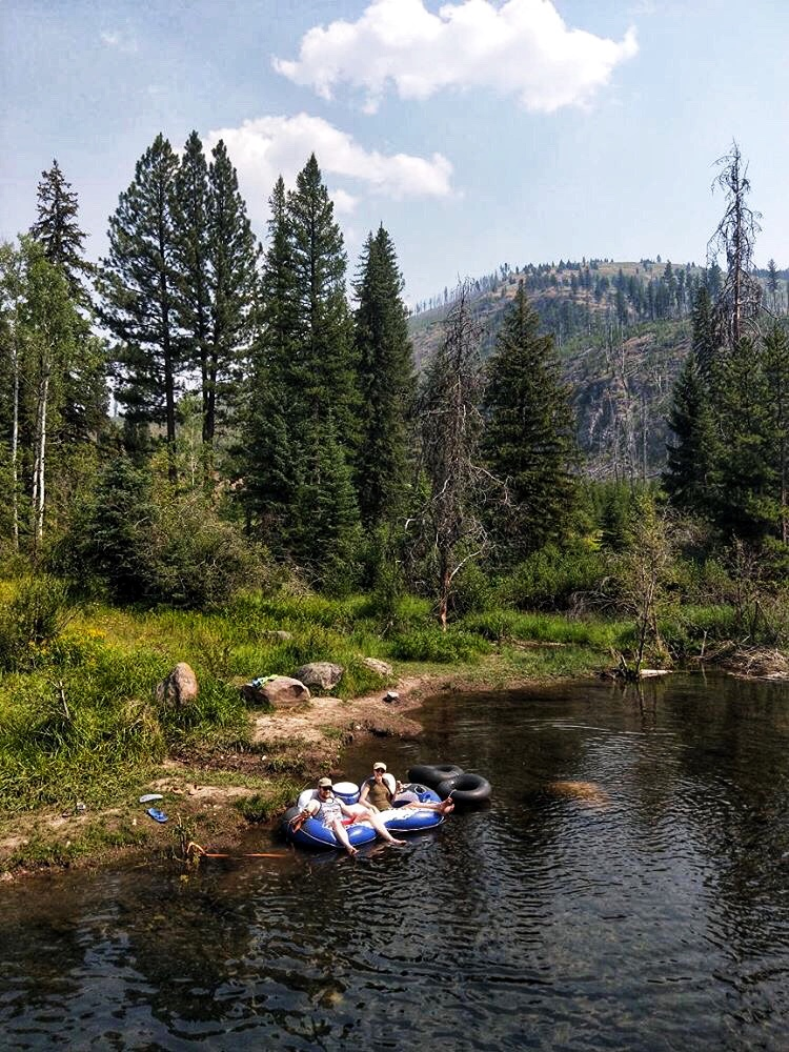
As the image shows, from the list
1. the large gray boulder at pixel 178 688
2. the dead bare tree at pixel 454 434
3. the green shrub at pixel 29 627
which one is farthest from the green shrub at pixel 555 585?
the green shrub at pixel 29 627

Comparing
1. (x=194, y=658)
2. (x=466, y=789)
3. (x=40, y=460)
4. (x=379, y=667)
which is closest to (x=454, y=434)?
(x=379, y=667)

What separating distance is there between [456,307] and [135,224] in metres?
20.9

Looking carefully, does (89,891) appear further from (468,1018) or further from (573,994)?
(573,994)

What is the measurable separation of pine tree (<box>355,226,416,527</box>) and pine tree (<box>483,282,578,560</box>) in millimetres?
7630

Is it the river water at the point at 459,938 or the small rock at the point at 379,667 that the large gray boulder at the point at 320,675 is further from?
the river water at the point at 459,938

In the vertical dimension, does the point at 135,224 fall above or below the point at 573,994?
above

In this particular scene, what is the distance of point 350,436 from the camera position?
1583 inches

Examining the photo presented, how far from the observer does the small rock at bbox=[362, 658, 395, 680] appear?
66.9 ft

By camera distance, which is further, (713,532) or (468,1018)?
(713,532)

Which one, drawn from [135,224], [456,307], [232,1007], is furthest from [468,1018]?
[135,224]

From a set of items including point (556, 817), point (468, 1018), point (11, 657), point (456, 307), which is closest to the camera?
point (468, 1018)

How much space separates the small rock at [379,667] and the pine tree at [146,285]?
19335 mm

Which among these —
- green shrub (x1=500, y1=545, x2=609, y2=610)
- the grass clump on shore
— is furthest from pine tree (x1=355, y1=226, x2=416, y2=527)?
the grass clump on shore

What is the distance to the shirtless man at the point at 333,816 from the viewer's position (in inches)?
426
